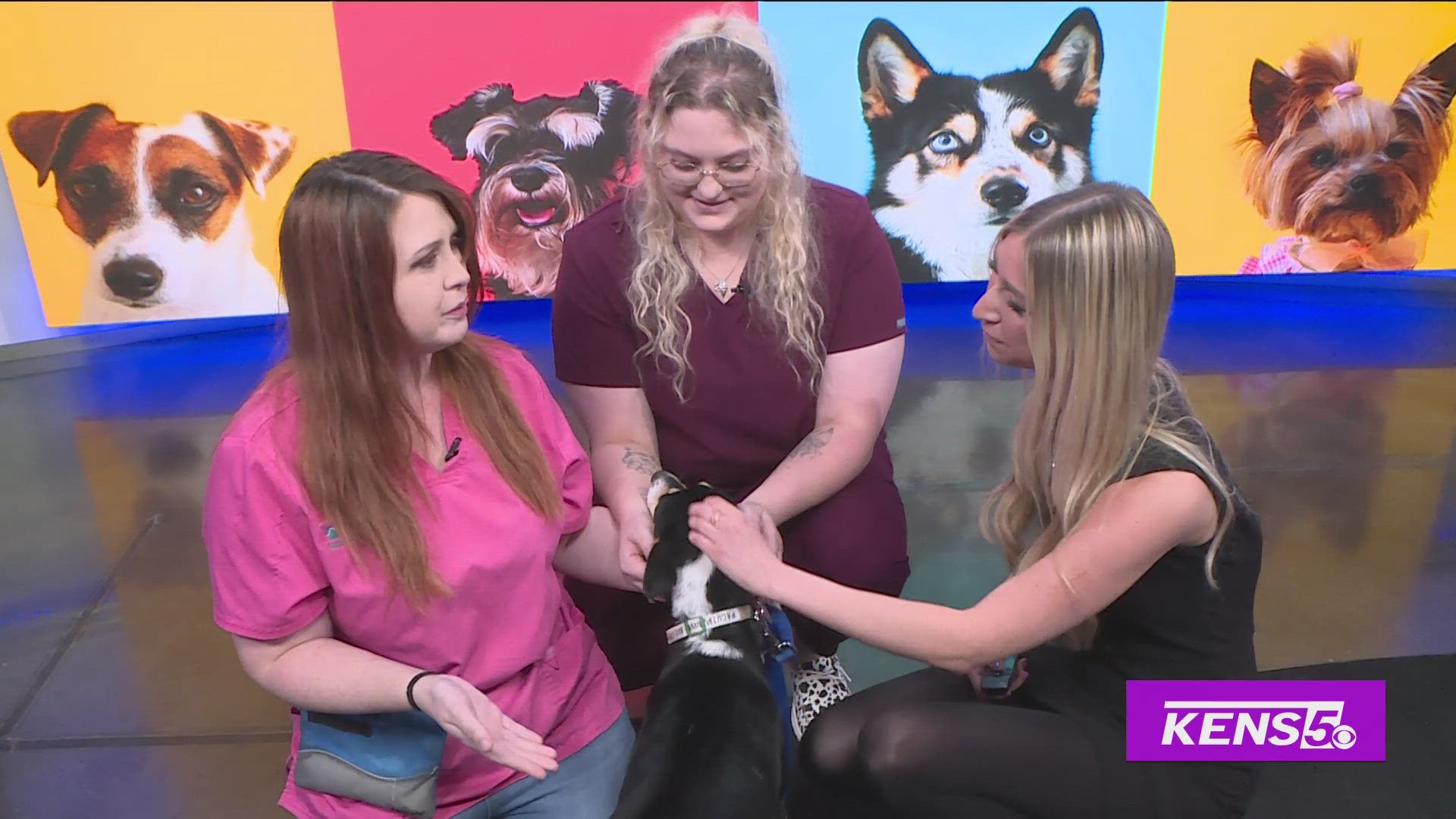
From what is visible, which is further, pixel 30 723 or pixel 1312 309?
pixel 1312 309

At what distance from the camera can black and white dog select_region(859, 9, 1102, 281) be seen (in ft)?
13.7

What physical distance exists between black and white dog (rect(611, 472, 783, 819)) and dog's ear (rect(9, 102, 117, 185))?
12.1 ft

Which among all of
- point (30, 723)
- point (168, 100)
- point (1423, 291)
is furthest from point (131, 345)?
point (1423, 291)

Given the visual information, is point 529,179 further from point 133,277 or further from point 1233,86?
point 1233,86

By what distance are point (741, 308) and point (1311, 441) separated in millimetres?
2250

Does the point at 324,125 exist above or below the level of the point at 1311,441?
above

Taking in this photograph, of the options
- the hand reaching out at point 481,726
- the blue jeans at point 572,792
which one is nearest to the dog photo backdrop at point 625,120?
the blue jeans at point 572,792

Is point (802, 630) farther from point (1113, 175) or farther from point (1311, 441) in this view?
point (1113, 175)

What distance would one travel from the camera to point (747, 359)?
1.93 metres

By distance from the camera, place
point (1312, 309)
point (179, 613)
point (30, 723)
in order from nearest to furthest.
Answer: point (30, 723), point (179, 613), point (1312, 309)

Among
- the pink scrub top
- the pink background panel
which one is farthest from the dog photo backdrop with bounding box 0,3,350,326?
the pink scrub top

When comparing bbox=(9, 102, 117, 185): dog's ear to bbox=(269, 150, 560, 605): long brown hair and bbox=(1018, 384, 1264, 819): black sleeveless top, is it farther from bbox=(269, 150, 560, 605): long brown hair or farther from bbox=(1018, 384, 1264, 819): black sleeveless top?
bbox=(1018, 384, 1264, 819): black sleeveless top

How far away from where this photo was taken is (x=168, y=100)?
412 cm

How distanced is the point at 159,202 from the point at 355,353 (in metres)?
3.66
